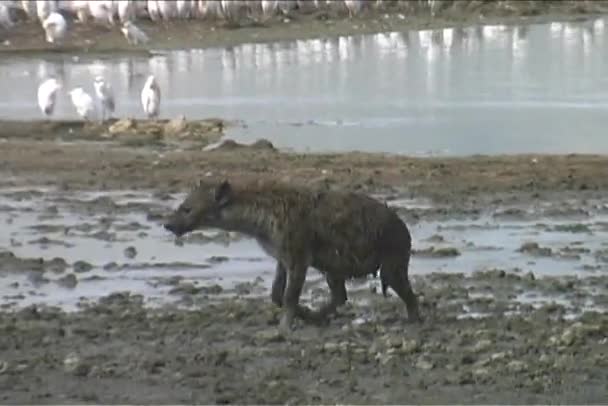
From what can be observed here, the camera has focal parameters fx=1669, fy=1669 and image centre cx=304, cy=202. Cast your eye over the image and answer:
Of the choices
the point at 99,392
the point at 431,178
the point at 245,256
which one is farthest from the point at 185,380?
the point at 431,178

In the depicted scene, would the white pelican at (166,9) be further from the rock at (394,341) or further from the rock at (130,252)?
the rock at (394,341)

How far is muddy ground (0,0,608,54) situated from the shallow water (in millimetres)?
2143

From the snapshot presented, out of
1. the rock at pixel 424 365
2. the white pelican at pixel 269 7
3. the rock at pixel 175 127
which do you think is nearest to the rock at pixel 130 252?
the rock at pixel 424 365

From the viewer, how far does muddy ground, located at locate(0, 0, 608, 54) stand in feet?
159

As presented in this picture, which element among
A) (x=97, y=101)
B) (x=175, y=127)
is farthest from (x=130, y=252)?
(x=97, y=101)

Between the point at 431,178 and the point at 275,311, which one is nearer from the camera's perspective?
the point at 275,311

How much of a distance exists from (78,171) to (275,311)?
8.66 m

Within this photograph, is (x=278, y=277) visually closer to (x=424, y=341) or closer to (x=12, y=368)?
(x=424, y=341)

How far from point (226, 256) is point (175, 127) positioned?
413 inches

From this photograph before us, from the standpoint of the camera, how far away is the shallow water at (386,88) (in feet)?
76.4

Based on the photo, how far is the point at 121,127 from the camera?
24062 millimetres

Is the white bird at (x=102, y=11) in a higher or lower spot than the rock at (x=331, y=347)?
lower

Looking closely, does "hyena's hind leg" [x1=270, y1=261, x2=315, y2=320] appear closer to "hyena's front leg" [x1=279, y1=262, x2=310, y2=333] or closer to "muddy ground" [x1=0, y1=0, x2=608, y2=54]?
"hyena's front leg" [x1=279, y1=262, x2=310, y2=333]

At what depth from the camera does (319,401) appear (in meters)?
8.27
